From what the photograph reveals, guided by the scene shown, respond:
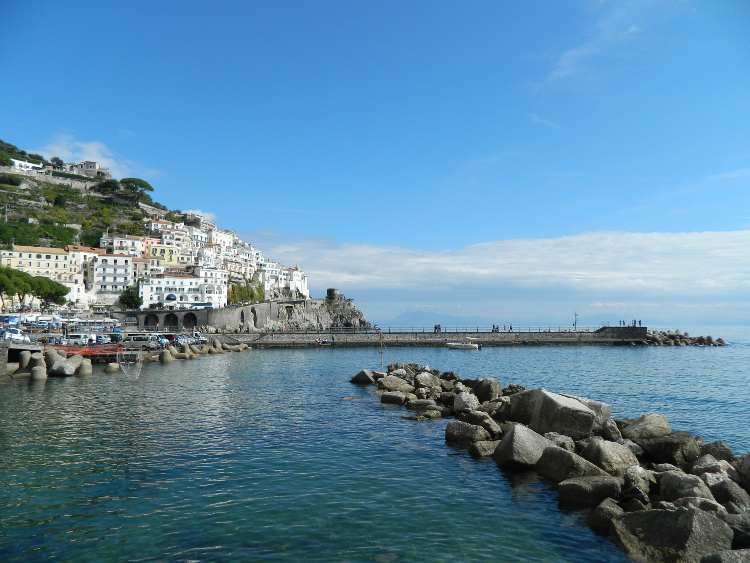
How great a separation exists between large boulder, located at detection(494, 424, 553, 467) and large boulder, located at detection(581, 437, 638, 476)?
1.66 meters

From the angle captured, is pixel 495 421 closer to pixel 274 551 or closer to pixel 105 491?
pixel 274 551

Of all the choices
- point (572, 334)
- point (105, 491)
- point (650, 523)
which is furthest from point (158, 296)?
point (650, 523)

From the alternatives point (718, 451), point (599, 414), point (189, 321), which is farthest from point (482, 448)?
point (189, 321)

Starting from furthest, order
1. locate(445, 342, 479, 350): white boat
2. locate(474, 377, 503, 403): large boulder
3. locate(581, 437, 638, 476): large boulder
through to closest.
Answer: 1. locate(445, 342, 479, 350): white boat
2. locate(474, 377, 503, 403): large boulder
3. locate(581, 437, 638, 476): large boulder

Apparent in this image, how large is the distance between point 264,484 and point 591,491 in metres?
11.0

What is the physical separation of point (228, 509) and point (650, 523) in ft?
38.8

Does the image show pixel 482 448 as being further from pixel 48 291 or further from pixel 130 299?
pixel 130 299

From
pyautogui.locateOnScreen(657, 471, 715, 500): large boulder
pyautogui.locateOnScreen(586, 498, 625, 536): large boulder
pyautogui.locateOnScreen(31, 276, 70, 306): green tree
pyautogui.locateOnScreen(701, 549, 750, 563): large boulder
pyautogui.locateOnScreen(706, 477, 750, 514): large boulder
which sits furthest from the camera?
pyautogui.locateOnScreen(31, 276, 70, 306): green tree

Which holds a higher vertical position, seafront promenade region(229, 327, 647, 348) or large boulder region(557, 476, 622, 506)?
seafront promenade region(229, 327, 647, 348)

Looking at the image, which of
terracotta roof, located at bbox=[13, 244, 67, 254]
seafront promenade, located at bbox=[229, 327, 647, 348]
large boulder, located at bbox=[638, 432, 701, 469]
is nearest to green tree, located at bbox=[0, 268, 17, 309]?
terracotta roof, located at bbox=[13, 244, 67, 254]

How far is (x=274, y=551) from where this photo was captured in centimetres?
1202

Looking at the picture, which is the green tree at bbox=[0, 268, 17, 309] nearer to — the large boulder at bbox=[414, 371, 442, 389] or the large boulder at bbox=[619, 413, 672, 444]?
the large boulder at bbox=[414, 371, 442, 389]

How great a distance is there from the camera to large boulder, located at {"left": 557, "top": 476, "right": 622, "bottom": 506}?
604 inches

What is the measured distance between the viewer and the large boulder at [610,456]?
1717 centimetres
